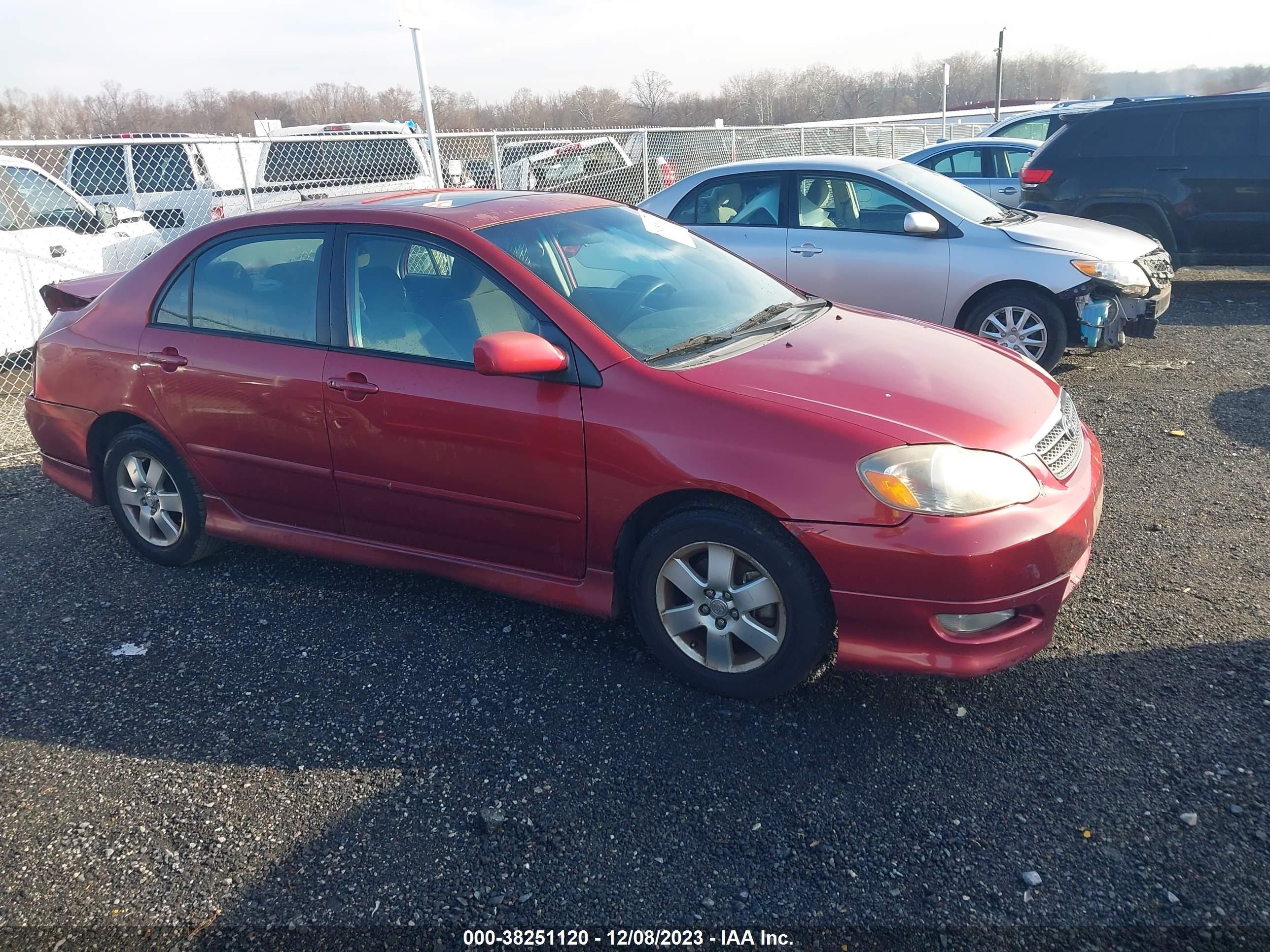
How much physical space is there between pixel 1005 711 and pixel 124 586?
3.85m

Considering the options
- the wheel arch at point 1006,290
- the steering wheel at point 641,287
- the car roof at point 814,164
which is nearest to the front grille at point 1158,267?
the wheel arch at point 1006,290

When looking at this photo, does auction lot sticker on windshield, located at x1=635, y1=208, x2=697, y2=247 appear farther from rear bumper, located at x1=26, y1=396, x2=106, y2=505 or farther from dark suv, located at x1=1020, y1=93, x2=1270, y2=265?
dark suv, located at x1=1020, y1=93, x2=1270, y2=265

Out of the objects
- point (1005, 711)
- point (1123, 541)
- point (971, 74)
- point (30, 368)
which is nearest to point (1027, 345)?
point (1123, 541)

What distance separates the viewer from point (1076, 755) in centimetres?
284

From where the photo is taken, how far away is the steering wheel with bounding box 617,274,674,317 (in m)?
3.65

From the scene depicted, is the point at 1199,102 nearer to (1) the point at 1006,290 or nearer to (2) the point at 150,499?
(1) the point at 1006,290

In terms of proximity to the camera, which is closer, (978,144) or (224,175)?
(224,175)

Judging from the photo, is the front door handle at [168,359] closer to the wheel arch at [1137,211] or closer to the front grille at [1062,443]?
the front grille at [1062,443]

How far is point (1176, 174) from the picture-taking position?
8977 millimetres

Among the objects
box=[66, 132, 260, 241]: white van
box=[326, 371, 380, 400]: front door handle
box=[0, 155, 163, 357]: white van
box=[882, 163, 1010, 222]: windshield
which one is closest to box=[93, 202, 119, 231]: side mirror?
box=[0, 155, 163, 357]: white van

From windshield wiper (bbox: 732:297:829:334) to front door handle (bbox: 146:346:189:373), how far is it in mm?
2403

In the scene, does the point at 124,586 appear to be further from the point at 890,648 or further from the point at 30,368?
the point at 30,368

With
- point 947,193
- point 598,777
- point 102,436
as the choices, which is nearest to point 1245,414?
point 947,193

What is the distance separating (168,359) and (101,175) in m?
9.38
